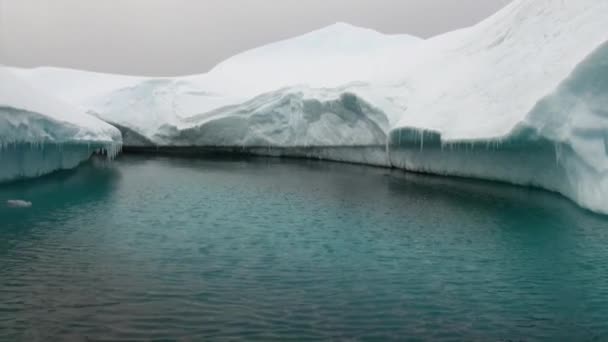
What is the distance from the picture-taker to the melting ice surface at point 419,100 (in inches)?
532

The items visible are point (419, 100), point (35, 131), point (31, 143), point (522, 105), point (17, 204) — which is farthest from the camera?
point (419, 100)

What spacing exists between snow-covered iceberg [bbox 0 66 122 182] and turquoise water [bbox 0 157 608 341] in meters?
1.73

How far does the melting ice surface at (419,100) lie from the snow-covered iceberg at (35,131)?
10.3 meters

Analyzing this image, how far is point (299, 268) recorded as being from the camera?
26.3 feet

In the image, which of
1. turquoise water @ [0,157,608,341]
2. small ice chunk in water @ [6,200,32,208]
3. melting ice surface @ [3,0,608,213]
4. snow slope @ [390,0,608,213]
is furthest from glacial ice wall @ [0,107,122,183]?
snow slope @ [390,0,608,213]

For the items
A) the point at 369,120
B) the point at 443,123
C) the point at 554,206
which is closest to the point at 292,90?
the point at 369,120

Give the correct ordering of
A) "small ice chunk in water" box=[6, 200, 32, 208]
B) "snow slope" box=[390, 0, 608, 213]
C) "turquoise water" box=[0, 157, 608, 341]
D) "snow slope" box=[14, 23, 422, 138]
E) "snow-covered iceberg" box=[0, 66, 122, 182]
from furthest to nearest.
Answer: "snow slope" box=[14, 23, 422, 138], "snow-covered iceberg" box=[0, 66, 122, 182], "snow slope" box=[390, 0, 608, 213], "small ice chunk in water" box=[6, 200, 32, 208], "turquoise water" box=[0, 157, 608, 341]

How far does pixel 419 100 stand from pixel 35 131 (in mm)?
13641

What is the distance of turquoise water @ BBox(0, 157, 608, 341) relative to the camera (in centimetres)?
581

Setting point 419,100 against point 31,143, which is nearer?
point 31,143

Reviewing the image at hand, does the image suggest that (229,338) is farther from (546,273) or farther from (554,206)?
(554,206)

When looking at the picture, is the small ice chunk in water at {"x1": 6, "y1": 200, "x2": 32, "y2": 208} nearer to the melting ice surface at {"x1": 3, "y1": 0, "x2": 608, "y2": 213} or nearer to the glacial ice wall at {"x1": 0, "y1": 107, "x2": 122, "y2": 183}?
→ the glacial ice wall at {"x1": 0, "y1": 107, "x2": 122, "y2": 183}

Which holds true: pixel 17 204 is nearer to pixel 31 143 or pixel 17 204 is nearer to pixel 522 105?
pixel 31 143

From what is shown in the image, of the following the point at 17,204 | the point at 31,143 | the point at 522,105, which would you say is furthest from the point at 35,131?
the point at 522,105
